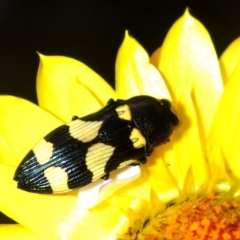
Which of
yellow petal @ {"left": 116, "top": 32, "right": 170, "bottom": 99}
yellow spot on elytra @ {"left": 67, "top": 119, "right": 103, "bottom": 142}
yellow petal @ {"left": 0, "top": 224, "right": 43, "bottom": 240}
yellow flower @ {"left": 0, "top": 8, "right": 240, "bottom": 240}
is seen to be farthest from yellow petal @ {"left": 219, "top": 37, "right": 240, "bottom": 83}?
yellow petal @ {"left": 0, "top": 224, "right": 43, "bottom": 240}

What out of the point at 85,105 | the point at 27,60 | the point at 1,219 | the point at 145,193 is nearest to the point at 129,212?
the point at 145,193

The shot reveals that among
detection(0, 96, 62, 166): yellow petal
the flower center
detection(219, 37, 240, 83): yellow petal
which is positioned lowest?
the flower center

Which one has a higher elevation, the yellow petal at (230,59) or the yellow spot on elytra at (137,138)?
the yellow petal at (230,59)

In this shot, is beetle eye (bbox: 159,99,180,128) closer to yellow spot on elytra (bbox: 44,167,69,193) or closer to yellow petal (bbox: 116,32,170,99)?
yellow petal (bbox: 116,32,170,99)

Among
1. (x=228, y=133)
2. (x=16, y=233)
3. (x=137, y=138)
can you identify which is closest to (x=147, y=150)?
(x=137, y=138)

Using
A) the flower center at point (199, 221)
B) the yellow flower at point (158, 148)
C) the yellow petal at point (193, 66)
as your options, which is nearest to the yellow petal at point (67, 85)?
the yellow flower at point (158, 148)

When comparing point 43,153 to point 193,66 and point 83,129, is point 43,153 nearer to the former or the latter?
point 83,129

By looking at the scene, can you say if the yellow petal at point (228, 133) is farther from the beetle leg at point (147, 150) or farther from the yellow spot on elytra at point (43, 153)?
the yellow spot on elytra at point (43, 153)
